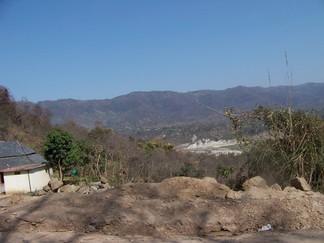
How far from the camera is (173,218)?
4.18 meters

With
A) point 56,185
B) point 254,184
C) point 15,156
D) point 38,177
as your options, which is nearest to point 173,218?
point 254,184

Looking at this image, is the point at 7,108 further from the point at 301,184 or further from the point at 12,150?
the point at 301,184

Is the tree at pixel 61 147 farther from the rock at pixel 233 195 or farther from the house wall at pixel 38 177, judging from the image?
the rock at pixel 233 195

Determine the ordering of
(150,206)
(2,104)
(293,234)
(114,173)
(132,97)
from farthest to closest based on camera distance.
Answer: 1. (132,97)
2. (2,104)
3. (114,173)
4. (150,206)
5. (293,234)

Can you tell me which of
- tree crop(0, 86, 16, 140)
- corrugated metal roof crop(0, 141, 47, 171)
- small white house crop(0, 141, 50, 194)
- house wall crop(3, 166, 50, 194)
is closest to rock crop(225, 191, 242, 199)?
small white house crop(0, 141, 50, 194)

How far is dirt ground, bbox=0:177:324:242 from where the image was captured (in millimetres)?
4004

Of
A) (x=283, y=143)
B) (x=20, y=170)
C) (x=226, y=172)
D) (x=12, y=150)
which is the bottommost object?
(x=20, y=170)

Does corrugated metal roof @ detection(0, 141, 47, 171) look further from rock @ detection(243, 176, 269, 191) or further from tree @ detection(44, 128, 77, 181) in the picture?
rock @ detection(243, 176, 269, 191)

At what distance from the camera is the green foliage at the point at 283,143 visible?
544 centimetres

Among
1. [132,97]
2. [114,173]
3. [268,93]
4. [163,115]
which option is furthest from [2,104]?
[132,97]

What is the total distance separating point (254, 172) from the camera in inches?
244

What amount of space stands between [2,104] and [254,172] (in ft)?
160

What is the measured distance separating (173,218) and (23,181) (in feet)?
90.7

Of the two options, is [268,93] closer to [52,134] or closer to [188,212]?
[188,212]
